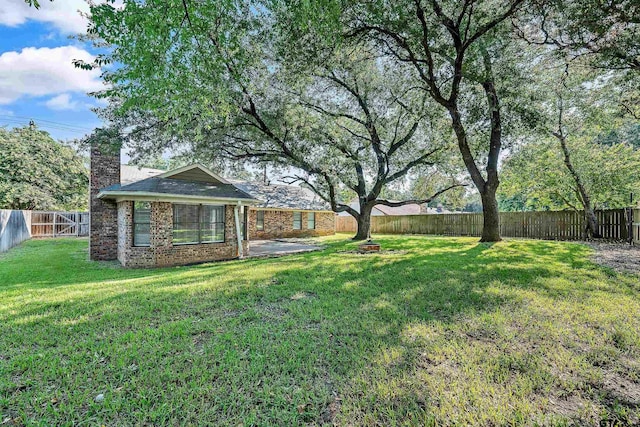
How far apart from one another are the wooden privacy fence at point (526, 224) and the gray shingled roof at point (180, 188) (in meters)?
13.7

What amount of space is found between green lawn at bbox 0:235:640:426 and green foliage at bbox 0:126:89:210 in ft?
70.6

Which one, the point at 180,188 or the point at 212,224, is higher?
the point at 180,188

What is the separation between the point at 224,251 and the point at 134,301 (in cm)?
609

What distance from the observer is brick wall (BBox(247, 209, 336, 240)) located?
1845 cm

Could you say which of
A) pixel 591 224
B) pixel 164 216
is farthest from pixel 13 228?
pixel 591 224

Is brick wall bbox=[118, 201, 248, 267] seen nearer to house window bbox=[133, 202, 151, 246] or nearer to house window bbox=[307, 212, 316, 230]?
house window bbox=[133, 202, 151, 246]

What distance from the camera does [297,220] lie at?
20578 mm

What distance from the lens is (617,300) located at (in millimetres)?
4285

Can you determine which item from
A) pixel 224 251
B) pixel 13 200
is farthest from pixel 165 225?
pixel 13 200

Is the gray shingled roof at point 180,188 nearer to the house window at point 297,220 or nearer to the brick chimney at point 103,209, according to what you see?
the brick chimney at point 103,209

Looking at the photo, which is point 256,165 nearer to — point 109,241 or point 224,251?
point 224,251

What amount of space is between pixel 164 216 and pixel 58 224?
15359mm

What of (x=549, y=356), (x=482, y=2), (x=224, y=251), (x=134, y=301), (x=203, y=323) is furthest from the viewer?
(x=224, y=251)

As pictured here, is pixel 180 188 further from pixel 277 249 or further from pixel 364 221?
pixel 364 221
